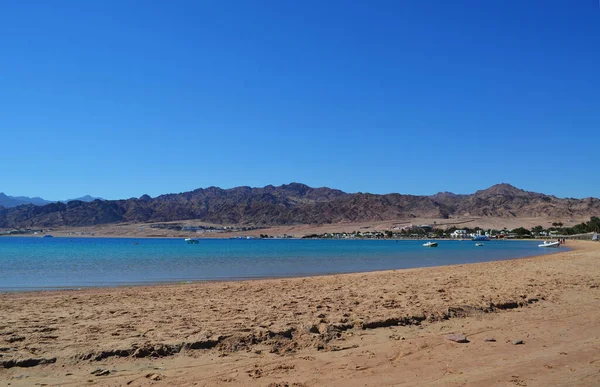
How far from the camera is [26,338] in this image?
7.82 meters

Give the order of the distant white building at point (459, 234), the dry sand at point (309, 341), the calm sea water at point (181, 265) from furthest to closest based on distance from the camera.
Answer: the distant white building at point (459, 234) → the calm sea water at point (181, 265) → the dry sand at point (309, 341)

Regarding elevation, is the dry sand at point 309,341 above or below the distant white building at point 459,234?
above

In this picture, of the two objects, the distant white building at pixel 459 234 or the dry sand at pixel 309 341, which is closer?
the dry sand at pixel 309 341

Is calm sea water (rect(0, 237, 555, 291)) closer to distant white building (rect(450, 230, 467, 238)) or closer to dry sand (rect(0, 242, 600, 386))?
dry sand (rect(0, 242, 600, 386))

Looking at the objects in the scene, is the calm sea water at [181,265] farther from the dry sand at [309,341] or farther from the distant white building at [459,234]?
the distant white building at [459,234]

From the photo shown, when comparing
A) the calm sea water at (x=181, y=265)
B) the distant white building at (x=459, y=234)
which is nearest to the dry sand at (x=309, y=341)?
the calm sea water at (x=181, y=265)

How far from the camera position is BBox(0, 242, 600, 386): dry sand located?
625cm

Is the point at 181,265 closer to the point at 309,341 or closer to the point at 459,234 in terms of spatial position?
the point at 309,341

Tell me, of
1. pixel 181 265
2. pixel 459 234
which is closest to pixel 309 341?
pixel 181 265

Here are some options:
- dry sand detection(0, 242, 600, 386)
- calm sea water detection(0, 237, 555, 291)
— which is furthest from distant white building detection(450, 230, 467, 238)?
dry sand detection(0, 242, 600, 386)

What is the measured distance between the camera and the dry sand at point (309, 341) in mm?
6250

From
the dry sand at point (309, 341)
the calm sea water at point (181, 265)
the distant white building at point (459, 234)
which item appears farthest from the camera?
the distant white building at point (459, 234)

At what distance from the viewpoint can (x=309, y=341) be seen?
25.7 ft

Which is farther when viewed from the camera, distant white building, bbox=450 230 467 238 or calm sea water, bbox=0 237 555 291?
distant white building, bbox=450 230 467 238
